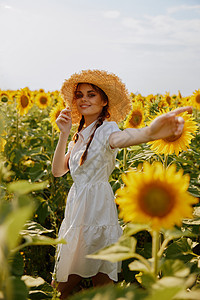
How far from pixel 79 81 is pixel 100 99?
177mm

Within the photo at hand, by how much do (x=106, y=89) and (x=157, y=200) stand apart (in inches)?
55.0

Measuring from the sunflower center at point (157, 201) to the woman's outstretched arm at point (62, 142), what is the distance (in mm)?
1268

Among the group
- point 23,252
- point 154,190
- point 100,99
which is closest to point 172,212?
point 154,190

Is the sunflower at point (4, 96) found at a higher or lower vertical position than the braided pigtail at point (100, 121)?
higher

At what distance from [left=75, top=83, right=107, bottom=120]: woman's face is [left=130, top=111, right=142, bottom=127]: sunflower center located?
0.85 m

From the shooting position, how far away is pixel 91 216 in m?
1.91

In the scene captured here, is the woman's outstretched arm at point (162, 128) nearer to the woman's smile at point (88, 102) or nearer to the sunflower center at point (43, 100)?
the woman's smile at point (88, 102)

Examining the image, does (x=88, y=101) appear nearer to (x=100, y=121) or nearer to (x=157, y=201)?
(x=100, y=121)

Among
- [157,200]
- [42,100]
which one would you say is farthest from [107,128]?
[42,100]

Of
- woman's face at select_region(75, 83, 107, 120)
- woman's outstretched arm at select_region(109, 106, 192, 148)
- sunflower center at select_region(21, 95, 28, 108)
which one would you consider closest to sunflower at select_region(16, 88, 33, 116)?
sunflower center at select_region(21, 95, 28, 108)

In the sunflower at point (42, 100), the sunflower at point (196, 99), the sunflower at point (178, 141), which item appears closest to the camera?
the sunflower at point (178, 141)

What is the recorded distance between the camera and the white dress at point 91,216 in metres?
1.88

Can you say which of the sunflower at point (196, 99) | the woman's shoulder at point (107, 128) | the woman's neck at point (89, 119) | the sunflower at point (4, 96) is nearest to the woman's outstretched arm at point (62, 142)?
the woman's neck at point (89, 119)

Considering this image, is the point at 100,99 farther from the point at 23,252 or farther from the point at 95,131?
the point at 23,252
